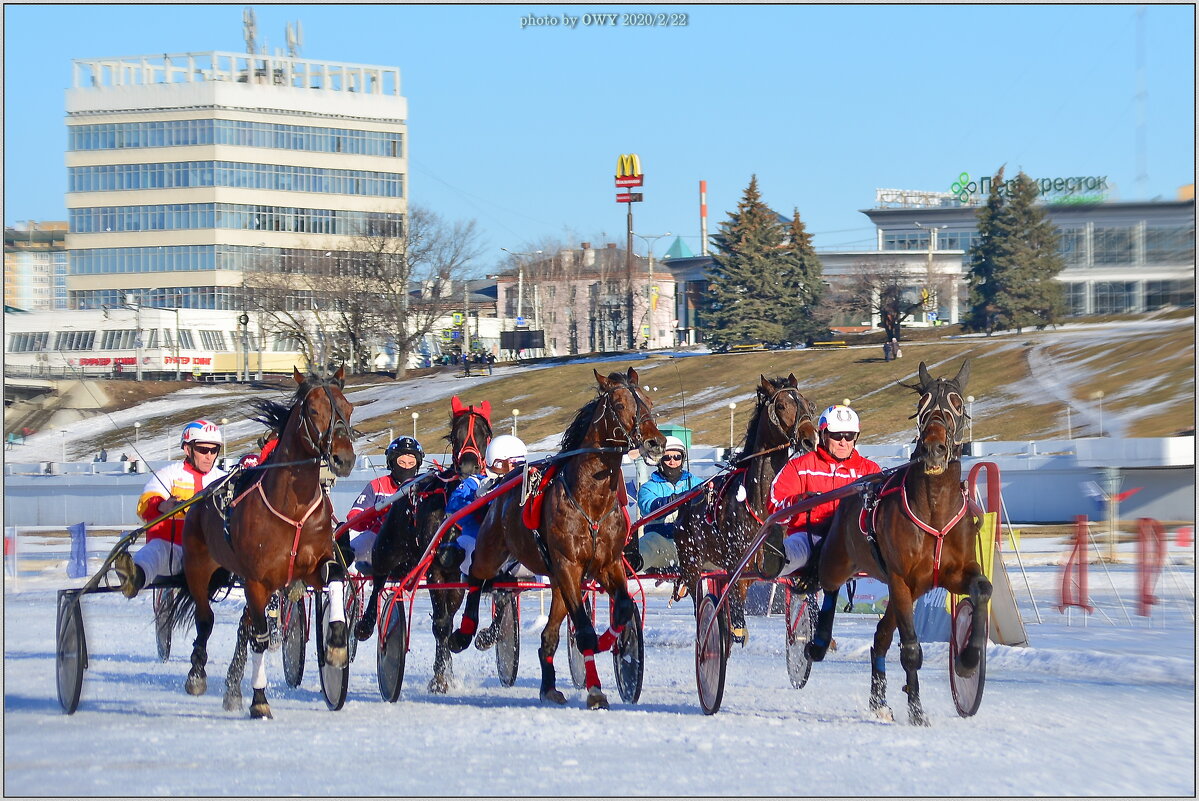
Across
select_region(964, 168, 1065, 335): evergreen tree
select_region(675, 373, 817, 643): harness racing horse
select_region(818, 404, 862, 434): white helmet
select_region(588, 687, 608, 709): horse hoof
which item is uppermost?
select_region(964, 168, 1065, 335): evergreen tree

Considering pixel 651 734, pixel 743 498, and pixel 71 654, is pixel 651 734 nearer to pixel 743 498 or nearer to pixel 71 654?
pixel 743 498

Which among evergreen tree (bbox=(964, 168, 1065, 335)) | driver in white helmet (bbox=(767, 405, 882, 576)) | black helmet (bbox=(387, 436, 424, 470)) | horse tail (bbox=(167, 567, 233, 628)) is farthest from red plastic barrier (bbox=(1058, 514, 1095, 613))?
evergreen tree (bbox=(964, 168, 1065, 335))

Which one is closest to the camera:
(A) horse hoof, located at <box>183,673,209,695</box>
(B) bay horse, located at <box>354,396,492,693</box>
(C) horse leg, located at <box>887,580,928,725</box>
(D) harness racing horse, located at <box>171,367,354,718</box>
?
(C) horse leg, located at <box>887,580,928,725</box>

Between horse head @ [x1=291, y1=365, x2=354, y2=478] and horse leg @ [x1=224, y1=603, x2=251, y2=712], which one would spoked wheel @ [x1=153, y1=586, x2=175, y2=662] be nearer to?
horse leg @ [x1=224, y1=603, x2=251, y2=712]

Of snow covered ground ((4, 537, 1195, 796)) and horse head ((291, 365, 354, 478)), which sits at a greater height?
horse head ((291, 365, 354, 478))

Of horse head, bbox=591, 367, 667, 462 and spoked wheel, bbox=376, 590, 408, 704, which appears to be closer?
horse head, bbox=591, 367, 667, 462

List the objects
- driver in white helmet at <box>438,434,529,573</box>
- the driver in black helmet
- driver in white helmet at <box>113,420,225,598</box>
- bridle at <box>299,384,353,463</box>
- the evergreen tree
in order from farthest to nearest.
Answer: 1. the evergreen tree
2. the driver in black helmet
3. driver in white helmet at <box>438,434,529,573</box>
4. driver in white helmet at <box>113,420,225,598</box>
5. bridle at <box>299,384,353,463</box>

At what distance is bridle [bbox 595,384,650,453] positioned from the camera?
28.5 ft

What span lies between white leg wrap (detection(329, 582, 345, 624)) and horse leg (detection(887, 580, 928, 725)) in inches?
123

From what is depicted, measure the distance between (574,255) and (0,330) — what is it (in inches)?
2800

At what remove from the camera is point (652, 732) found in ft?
26.3

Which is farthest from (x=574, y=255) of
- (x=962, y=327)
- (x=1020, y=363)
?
(x=1020, y=363)

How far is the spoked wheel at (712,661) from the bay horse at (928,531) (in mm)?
845

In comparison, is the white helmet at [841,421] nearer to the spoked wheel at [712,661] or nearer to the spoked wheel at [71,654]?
the spoked wheel at [712,661]
